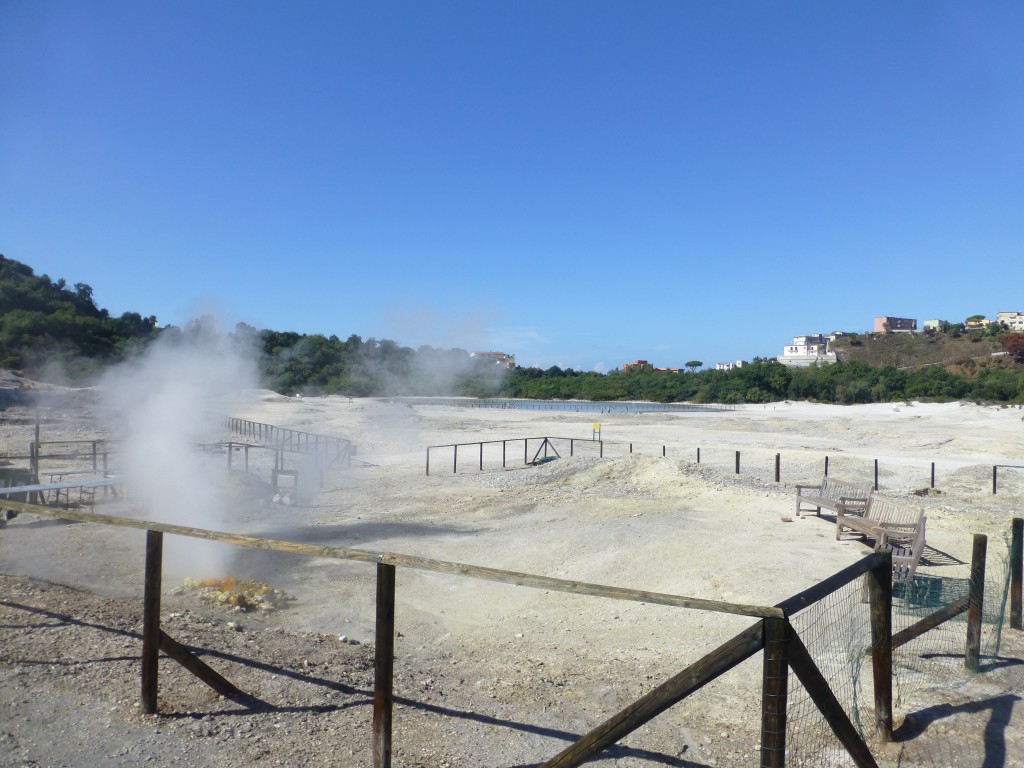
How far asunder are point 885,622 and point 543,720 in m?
1.96

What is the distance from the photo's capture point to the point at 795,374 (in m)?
75.9

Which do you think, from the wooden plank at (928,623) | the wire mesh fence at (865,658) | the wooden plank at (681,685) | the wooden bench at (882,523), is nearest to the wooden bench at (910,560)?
the wooden bench at (882,523)

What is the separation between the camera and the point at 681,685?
2.53m

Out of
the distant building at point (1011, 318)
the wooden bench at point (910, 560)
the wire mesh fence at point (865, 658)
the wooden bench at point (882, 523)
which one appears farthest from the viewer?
the distant building at point (1011, 318)

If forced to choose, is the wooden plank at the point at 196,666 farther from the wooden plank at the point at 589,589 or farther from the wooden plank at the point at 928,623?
the wooden plank at the point at 928,623

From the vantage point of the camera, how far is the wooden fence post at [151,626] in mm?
3863

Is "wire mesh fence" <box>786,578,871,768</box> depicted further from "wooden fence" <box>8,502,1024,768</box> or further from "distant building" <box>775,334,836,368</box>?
"distant building" <box>775,334,836,368</box>

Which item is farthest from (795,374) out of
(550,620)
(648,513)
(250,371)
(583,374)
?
(550,620)

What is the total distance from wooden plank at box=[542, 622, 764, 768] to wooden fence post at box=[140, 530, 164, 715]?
2.55m

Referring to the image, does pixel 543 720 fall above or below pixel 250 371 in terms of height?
below

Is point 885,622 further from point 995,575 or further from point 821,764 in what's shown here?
point 995,575

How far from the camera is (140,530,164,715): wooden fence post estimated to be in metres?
3.86

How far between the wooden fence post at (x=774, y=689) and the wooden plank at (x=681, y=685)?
5cm

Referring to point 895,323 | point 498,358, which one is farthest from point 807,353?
point 498,358
